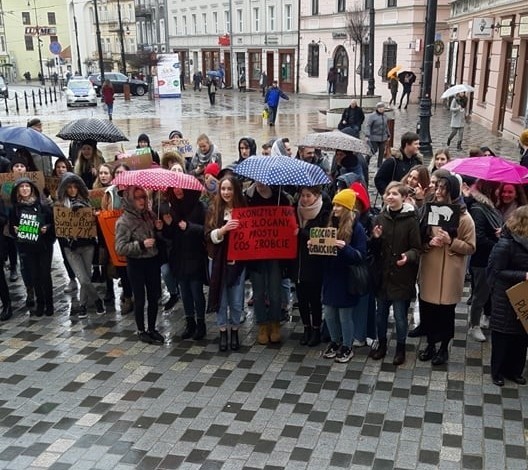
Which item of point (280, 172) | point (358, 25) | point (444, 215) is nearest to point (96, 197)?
point (280, 172)

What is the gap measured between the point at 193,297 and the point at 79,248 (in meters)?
1.52

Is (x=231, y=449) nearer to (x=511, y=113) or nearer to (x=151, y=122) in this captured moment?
(x=511, y=113)

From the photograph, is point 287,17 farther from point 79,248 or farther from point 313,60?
point 79,248

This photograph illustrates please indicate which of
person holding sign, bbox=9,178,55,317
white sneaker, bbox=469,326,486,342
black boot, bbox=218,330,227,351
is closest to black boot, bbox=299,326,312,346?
black boot, bbox=218,330,227,351

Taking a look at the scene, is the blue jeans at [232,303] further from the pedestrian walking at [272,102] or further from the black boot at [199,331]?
the pedestrian walking at [272,102]

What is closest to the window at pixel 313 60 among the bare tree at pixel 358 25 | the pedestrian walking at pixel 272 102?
the bare tree at pixel 358 25

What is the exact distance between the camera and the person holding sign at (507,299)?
201 inches

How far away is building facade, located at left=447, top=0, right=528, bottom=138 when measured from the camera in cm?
1933

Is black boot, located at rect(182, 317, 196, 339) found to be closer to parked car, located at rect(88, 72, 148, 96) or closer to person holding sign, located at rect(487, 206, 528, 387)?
person holding sign, located at rect(487, 206, 528, 387)

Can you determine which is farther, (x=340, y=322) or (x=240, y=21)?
(x=240, y=21)

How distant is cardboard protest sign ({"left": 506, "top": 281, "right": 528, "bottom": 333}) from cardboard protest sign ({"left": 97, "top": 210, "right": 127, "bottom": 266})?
12.9 ft

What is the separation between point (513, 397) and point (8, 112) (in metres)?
31.6

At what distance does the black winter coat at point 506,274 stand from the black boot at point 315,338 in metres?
1.74

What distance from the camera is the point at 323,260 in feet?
19.5
